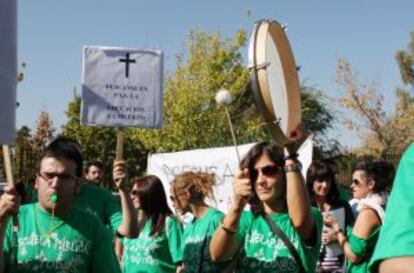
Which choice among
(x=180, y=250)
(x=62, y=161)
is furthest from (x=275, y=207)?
(x=180, y=250)

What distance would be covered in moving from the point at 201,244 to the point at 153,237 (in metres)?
0.63

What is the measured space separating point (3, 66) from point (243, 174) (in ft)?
4.47

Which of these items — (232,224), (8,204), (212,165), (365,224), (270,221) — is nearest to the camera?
(8,204)

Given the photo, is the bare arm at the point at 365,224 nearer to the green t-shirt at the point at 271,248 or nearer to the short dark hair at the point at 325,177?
the green t-shirt at the point at 271,248

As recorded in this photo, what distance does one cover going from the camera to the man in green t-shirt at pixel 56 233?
350 cm

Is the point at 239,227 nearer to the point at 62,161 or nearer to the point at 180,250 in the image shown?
the point at 62,161

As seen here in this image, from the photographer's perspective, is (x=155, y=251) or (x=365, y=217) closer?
(x=365, y=217)

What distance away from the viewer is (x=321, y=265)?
5.82 meters

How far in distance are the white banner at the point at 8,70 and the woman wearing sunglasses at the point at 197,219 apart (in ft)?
6.22

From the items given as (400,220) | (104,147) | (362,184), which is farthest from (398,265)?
(104,147)

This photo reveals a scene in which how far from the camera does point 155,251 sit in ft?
19.0

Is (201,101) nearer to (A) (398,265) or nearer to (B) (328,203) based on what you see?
(B) (328,203)

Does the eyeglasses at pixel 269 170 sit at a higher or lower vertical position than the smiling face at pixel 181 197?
higher

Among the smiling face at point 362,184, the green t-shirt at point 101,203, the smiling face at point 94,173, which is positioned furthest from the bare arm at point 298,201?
the smiling face at point 94,173
